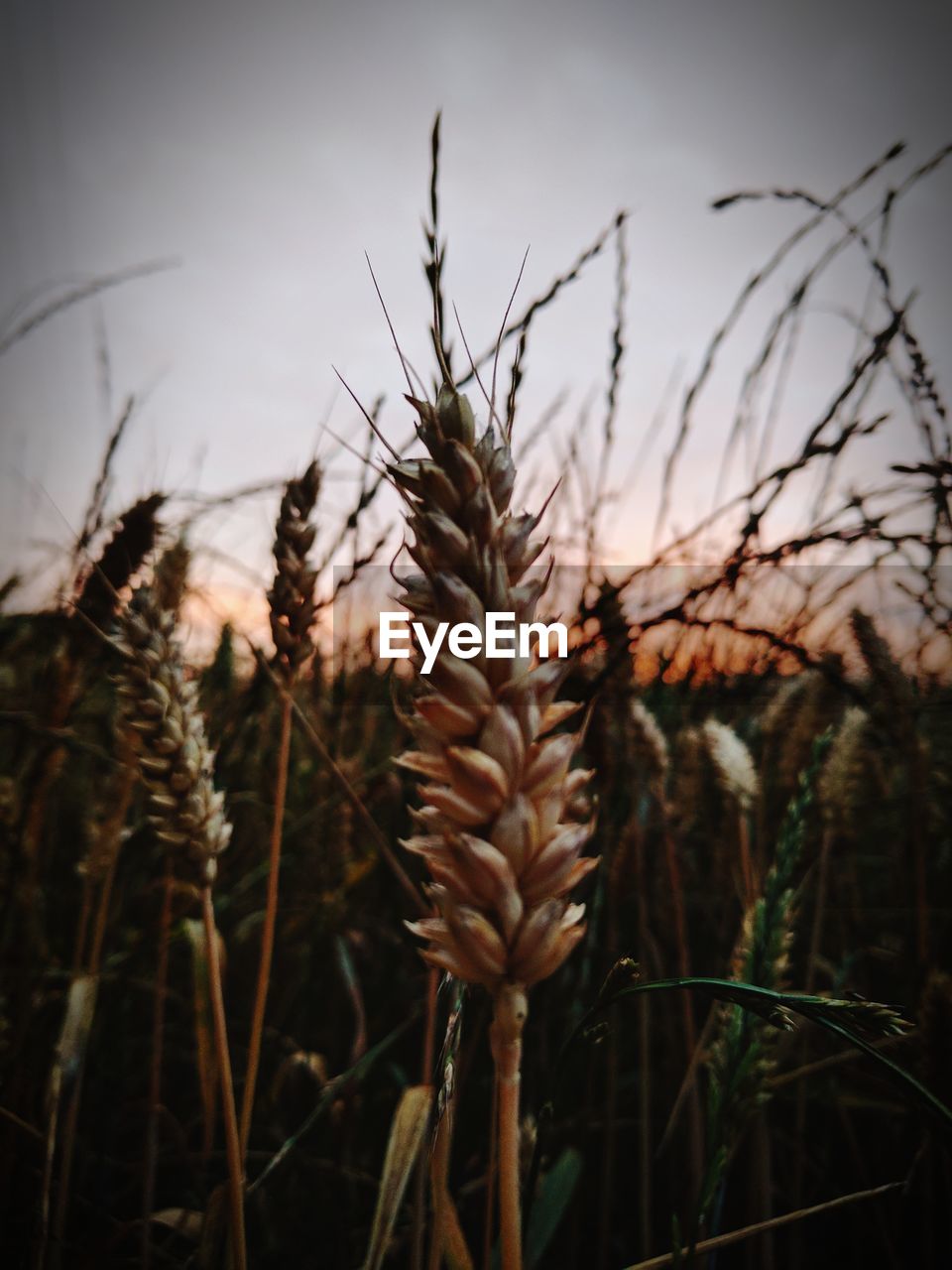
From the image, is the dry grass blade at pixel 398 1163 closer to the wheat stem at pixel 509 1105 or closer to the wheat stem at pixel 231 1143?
the wheat stem at pixel 231 1143

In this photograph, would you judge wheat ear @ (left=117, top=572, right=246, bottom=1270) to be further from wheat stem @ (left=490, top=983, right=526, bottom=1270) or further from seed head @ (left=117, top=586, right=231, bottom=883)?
wheat stem @ (left=490, top=983, right=526, bottom=1270)

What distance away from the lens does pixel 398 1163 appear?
72 centimetres

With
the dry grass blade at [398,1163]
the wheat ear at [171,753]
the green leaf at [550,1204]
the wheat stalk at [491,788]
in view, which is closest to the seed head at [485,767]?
the wheat stalk at [491,788]

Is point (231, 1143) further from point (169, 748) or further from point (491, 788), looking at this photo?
point (491, 788)

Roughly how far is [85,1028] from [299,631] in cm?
70

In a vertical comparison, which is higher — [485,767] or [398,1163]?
[485,767]

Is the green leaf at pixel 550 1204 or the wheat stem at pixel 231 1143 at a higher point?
the wheat stem at pixel 231 1143

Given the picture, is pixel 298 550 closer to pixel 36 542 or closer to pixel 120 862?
pixel 120 862

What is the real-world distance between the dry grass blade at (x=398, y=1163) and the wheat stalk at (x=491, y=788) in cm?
31

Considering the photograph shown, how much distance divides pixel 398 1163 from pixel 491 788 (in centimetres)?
54

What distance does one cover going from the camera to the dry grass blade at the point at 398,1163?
0.64 meters

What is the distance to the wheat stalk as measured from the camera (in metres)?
0.45

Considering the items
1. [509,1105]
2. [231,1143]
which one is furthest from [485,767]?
[231,1143]

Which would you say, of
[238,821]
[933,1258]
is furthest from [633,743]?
[238,821]
